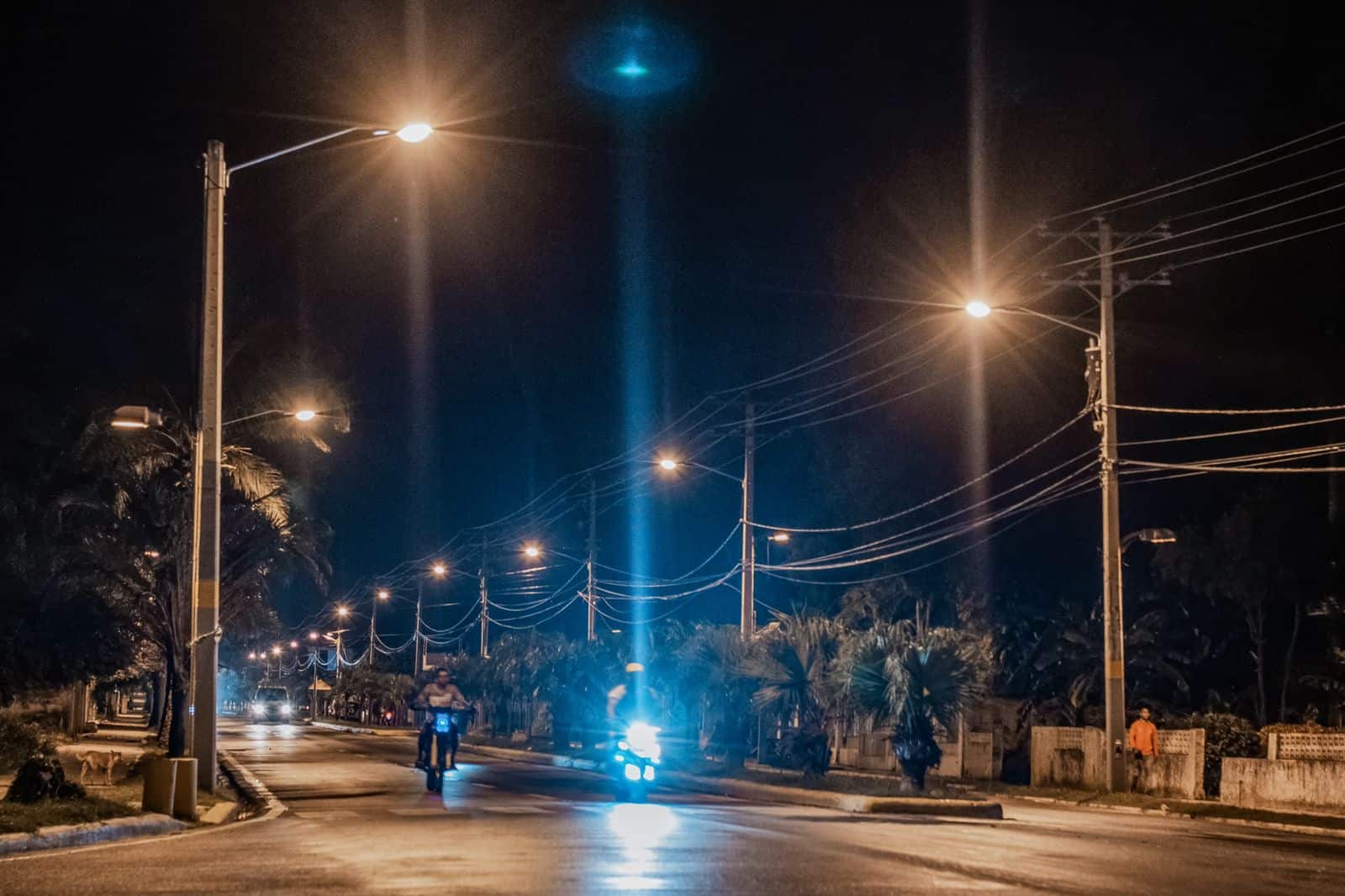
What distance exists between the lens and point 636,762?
23.4m

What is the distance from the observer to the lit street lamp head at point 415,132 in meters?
18.7

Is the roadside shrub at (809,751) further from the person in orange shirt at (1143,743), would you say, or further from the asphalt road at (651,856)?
the asphalt road at (651,856)

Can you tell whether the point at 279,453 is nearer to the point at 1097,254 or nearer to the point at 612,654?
the point at 612,654

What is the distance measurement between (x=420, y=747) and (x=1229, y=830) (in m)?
12.0

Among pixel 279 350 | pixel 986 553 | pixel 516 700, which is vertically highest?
pixel 279 350

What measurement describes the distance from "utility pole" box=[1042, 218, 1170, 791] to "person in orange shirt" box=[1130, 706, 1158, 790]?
50 cm

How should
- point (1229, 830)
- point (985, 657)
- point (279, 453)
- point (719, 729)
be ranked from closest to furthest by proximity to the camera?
point (1229, 830) < point (985, 657) < point (279, 453) < point (719, 729)

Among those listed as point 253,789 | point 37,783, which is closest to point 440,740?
point 253,789

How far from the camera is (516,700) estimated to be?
6462cm

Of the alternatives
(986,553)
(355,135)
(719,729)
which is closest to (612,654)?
(719,729)

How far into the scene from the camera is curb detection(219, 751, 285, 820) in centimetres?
2130

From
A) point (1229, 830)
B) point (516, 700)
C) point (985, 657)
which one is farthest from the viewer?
point (516, 700)

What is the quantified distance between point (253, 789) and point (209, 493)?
23.3 ft

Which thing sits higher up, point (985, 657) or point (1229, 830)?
point (985, 657)
